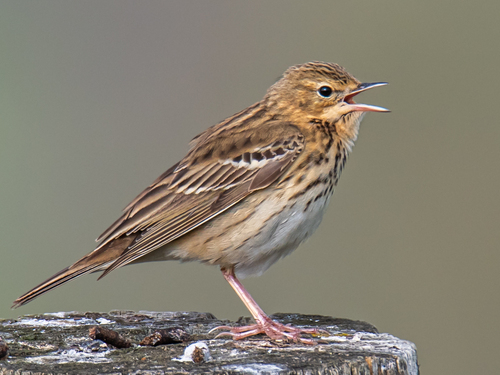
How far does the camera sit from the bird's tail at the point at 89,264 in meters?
5.21

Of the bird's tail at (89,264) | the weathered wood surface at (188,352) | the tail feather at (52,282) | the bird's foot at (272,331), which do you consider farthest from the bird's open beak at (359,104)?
the tail feather at (52,282)

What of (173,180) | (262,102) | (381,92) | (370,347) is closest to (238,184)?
(173,180)

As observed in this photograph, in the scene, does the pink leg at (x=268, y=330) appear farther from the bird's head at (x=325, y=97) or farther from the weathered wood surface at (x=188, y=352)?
the bird's head at (x=325, y=97)

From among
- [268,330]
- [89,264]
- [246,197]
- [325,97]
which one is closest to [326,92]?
[325,97]

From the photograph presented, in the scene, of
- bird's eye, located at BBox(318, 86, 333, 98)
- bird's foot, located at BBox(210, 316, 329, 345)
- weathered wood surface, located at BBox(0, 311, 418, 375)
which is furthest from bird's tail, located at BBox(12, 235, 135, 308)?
bird's eye, located at BBox(318, 86, 333, 98)

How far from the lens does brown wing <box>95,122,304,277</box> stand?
5.49 metres

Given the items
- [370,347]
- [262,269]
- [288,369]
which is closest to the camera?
[288,369]

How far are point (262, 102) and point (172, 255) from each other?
65.3 inches

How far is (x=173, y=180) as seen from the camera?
19.2 ft

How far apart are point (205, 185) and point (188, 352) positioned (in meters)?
1.94

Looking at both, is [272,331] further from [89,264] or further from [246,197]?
[89,264]

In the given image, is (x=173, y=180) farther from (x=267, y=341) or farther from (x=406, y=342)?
(x=406, y=342)

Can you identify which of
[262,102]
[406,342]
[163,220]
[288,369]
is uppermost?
[262,102]

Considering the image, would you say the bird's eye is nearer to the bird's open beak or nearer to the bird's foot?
the bird's open beak
